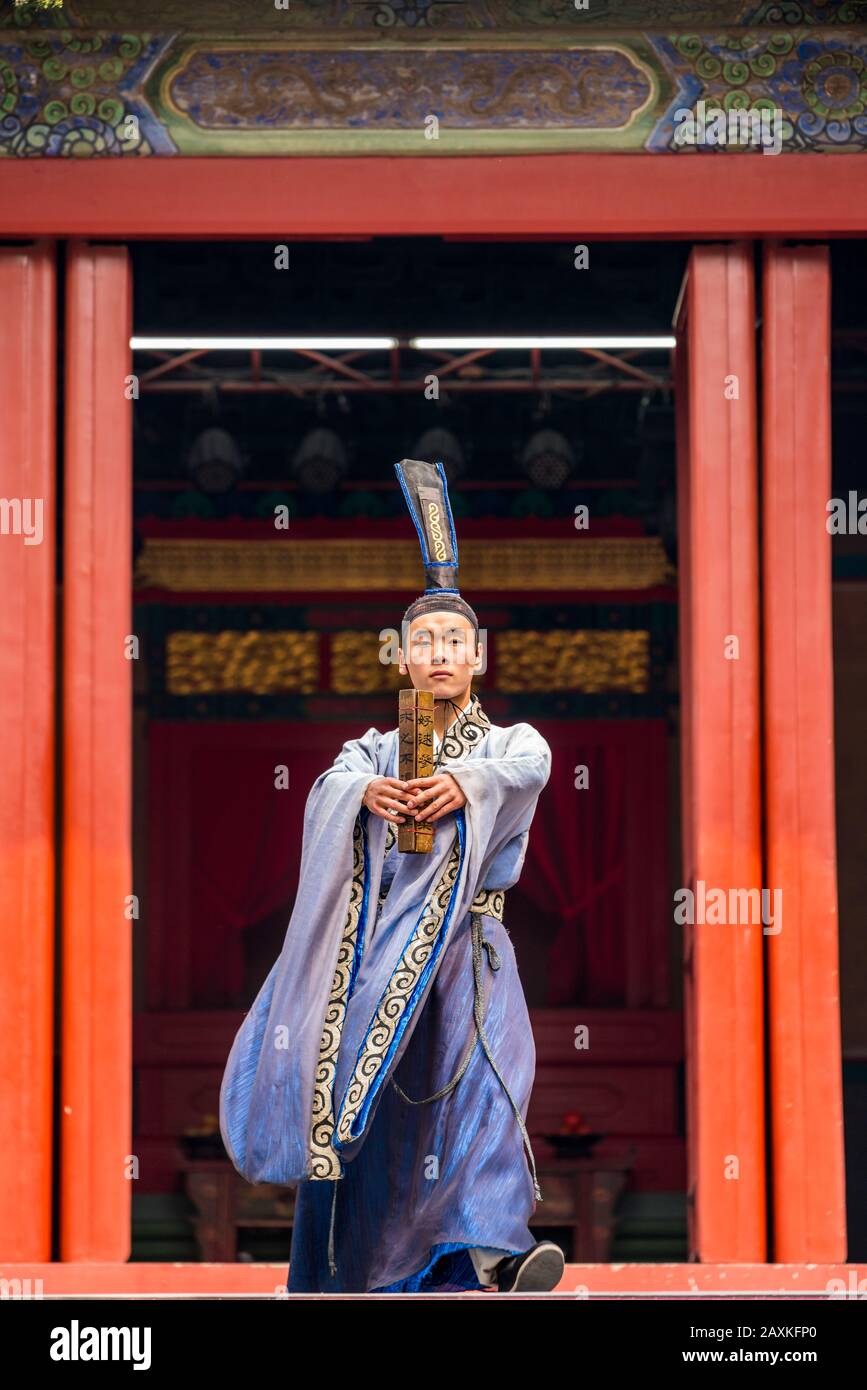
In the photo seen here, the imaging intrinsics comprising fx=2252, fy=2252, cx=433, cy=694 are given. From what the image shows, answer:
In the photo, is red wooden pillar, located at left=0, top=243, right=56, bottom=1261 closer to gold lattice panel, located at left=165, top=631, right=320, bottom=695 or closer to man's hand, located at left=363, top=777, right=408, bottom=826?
man's hand, located at left=363, top=777, right=408, bottom=826

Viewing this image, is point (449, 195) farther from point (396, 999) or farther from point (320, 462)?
point (320, 462)

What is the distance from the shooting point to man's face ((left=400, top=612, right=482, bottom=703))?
570 cm

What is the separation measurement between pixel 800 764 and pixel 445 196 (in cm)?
221

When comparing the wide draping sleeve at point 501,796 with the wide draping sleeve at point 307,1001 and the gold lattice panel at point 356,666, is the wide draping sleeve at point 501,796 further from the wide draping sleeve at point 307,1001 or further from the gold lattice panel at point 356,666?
the gold lattice panel at point 356,666

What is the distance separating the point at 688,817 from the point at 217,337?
3.73m

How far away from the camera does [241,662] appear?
39.9ft

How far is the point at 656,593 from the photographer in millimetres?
12000

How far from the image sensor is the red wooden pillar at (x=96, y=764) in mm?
7219

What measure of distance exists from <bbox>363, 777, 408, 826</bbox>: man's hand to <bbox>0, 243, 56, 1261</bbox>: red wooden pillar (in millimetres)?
2144

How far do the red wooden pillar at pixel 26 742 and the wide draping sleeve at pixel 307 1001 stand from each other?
1.85m

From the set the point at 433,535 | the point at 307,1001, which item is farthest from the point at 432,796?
the point at 433,535

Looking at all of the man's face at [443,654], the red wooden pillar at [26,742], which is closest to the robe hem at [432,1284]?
the man's face at [443,654]

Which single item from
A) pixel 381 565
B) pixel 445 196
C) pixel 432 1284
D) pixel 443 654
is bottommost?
pixel 432 1284

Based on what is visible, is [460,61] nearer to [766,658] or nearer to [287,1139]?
[766,658]
